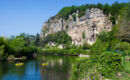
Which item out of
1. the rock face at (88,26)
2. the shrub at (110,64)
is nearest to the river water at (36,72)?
the shrub at (110,64)

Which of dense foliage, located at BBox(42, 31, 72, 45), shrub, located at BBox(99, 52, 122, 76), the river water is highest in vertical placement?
dense foliage, located at BBox(42, 31, 72, 45)

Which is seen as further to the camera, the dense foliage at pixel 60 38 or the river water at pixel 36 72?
the dense foliage at pixel 60 38

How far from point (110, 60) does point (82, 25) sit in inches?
2044

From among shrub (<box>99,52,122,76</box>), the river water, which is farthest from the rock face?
shrub (<box>99,52,122,76</box>)

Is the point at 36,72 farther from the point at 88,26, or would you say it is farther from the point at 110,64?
the point at 88,26

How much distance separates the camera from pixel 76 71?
37.3 ft

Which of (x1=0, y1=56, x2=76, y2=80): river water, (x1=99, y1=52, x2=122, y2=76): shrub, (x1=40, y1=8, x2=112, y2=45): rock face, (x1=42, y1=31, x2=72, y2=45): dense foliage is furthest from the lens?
(x1=42, y1=31, x2=72, y2=45): dense foliage

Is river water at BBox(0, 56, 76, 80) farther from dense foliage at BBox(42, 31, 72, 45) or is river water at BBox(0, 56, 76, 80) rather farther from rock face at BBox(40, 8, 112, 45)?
dense foliage at BBox(42, 31, 72, 45)

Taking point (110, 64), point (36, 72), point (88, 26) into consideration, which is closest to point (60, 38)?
point (88, 26)

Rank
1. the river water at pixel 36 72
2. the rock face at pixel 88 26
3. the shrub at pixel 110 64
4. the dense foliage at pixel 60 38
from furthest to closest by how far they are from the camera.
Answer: the dense foliage at pixel 60 38
the rock face at pixel 88 26
the river water at pixel 36 72
the shrub at pixel 110 64

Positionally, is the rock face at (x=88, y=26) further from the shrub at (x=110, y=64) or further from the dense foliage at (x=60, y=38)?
the shrub at (x=110, y=64)

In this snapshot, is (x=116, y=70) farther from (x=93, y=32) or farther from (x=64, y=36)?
(x=64, y=36)

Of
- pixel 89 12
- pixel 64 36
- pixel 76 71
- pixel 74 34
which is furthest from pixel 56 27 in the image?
pixel 76 71

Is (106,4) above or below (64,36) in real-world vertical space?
above
